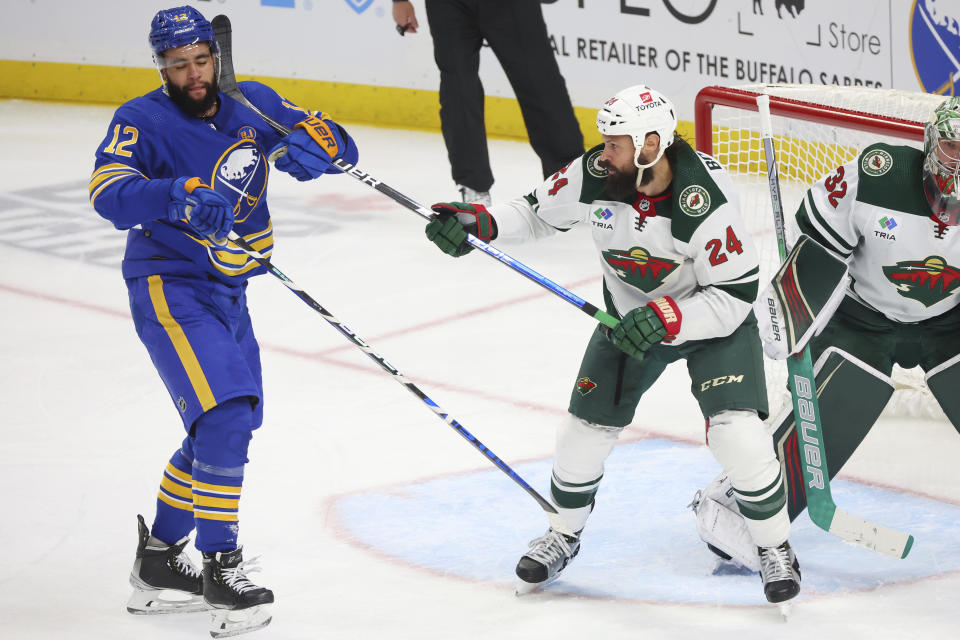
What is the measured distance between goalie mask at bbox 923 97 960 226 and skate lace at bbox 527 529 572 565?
3.59 feet

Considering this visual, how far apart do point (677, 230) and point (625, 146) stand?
202mm

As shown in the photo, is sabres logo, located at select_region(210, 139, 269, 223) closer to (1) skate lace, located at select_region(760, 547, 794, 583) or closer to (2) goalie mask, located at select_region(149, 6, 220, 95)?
(2) goalie mask, located at select_region(149, 6, 220, 95)

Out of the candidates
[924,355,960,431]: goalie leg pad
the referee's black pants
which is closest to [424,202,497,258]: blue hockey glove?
[924,355,960,431]: goalie leg pad

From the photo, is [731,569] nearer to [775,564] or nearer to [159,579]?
[775,564]

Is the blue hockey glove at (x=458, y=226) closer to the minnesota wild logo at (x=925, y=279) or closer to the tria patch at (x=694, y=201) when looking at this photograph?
the tria patch at (x=694, y=201)

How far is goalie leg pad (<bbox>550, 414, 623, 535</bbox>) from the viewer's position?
3.12 m

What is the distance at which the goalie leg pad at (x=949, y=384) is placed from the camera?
3.18m

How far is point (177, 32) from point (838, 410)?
170cm

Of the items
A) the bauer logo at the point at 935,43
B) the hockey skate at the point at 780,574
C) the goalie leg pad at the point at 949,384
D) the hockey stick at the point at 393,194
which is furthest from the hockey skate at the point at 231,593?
the bauer logo at the point at 935,43

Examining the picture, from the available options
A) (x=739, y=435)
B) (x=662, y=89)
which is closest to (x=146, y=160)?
(x=739, y=435)

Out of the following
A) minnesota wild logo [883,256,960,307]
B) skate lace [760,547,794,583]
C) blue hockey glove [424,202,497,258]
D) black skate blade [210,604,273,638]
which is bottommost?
skate lace [760,547,794,583]

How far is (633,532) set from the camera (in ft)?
11.5

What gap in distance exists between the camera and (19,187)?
7.20 meters

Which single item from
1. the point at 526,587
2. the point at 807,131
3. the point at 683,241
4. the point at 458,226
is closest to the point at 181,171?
the point at 458,226
